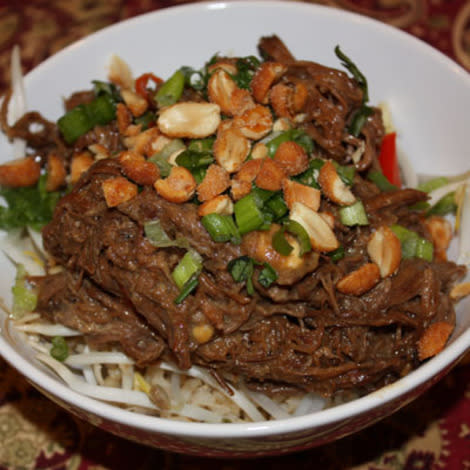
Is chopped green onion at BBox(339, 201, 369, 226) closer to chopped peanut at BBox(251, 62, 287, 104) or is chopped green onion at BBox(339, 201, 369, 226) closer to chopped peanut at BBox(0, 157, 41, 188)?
chopped peanut at BBox(251, 62, 287, 104)

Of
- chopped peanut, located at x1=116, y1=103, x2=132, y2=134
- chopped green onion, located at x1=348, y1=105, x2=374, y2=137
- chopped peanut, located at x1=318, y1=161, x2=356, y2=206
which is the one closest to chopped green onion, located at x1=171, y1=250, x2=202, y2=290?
chopped peanut, located at x1=318, y1=161, x2=356, y2=206

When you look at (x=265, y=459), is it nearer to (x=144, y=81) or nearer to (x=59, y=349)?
(x=59, y=349)

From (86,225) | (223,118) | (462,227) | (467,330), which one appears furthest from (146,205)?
(462,227)

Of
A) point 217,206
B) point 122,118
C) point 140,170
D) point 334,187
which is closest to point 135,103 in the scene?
point 122,118

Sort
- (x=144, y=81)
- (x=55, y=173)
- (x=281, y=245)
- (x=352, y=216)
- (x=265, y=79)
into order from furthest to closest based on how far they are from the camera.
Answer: (x=144, y=81), (x=55, y=173), (x=265, y=79), (x=352, y=216), (x=281, y=245)

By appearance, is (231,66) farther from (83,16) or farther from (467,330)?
(83,16)

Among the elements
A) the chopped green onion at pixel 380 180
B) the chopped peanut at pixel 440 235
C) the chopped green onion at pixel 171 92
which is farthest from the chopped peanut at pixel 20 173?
the chopped peanut at pixel 440 235
